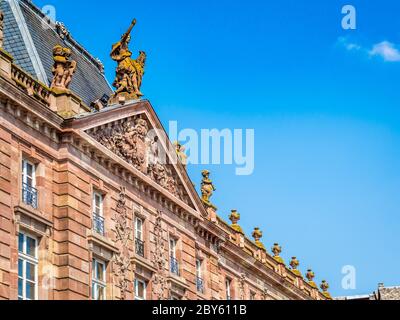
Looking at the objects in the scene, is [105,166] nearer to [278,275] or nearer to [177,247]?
[177,247]

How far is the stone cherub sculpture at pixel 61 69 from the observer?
38.8 metres

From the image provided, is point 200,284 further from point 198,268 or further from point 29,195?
point 29,195

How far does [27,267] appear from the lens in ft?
115

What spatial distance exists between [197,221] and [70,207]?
11446 mm

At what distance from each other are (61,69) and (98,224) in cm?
597

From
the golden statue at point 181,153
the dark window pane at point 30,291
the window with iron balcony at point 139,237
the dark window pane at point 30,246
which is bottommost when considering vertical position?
the dark window pane at point 30,291

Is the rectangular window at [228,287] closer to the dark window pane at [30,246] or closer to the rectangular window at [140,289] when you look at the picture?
the rectangular window at [140,289]

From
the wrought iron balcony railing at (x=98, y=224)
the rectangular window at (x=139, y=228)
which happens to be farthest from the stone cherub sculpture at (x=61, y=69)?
the rectangular window at (x=139, y=228)

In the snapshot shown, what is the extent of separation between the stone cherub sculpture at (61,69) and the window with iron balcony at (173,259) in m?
9.70

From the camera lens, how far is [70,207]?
1459 inches

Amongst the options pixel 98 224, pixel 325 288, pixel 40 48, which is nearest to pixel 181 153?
pixel 40 48

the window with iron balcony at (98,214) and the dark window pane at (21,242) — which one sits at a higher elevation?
the window with iron balcony at (98,214)

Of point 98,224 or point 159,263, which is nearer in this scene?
point 98,224

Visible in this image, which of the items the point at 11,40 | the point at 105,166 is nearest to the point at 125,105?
the point at 105,166
